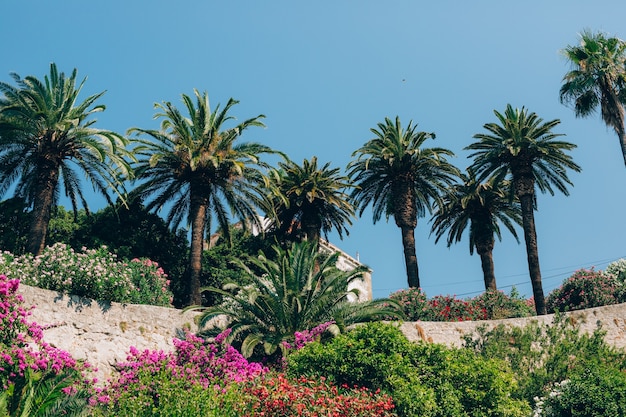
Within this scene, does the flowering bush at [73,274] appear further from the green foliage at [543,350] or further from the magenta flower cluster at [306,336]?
the green foliage at [543,350]

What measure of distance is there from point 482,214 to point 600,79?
9154mm

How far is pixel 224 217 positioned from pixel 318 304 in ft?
28.8

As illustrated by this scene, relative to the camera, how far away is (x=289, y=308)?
2161cm

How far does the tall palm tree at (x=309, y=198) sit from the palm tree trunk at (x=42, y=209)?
1104 cm

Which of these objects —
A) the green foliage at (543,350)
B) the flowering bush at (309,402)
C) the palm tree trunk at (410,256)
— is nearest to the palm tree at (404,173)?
the palm tree trunk at (410,256)

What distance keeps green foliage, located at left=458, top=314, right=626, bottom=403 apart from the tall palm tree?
37.5 feet

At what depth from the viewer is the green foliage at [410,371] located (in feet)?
53.6

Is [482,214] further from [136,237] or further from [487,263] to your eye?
[136,237]

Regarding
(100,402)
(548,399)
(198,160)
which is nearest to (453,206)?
(198,160)

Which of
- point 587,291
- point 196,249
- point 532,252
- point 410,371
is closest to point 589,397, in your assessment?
point 410,371

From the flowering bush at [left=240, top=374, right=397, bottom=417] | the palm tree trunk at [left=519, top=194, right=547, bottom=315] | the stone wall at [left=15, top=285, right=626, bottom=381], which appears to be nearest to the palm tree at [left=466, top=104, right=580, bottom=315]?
the palm tree trunk at [left=519, top=194, right=547, bottom=315]

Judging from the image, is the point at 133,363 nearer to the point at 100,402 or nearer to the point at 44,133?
the point at 100,402

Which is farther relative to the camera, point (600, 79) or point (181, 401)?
point (600, 79)

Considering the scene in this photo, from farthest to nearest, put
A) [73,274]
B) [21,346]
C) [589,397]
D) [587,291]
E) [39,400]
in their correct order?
[587,291], [73,274], [21,346], [589,397], [39,400]
